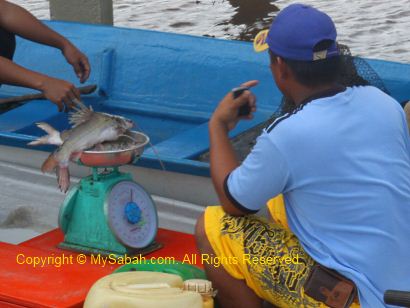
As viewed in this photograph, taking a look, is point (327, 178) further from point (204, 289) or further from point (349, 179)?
point (204, 289)

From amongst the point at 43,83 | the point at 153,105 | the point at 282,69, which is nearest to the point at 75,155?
the point at 43,83

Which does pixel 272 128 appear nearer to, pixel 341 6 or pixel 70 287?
pixel 70 287

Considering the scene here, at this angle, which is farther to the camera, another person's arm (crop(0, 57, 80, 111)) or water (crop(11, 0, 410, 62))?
water (crop(11, 0, 410, 62))

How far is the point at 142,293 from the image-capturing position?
8.66ft

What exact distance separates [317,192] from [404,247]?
316mm

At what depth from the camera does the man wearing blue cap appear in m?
2.47

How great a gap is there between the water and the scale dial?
5430 mm

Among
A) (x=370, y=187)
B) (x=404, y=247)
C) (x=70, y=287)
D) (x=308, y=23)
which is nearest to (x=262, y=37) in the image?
(x=308, y=23)

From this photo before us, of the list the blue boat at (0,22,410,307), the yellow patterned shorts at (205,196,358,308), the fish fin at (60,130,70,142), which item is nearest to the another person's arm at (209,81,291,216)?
the yellow patterned shorts at (205,196,358,308)

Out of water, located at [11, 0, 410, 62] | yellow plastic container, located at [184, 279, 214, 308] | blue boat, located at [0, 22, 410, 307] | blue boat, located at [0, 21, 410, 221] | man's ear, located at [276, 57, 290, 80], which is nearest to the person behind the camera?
man's ear, located at [276, 57, 290, 80]

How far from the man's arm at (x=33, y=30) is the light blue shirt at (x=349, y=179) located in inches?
66.6

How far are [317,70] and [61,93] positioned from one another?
1.27 metres

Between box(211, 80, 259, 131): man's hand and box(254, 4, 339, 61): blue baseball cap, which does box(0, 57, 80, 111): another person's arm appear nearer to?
box(211, 80, 259, 131): man's hand

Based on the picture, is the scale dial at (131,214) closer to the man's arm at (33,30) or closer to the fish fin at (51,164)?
the fish fin at (51,164)
